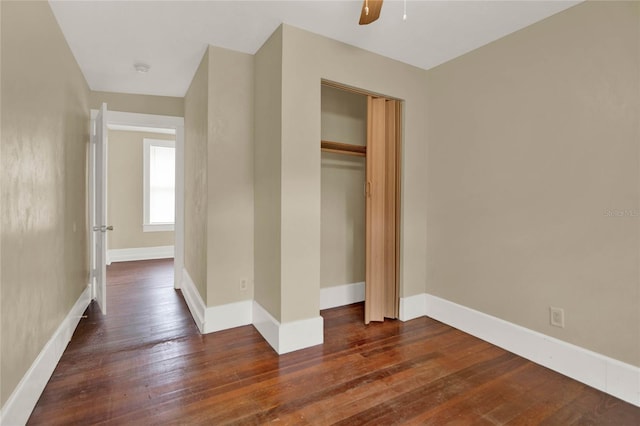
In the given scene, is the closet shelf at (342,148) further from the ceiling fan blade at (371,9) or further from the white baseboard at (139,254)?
the white baseboard at (139,254)

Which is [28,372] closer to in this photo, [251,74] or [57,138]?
[57,138]

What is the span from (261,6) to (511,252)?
2713mm

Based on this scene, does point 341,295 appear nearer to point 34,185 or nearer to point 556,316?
point 556,316

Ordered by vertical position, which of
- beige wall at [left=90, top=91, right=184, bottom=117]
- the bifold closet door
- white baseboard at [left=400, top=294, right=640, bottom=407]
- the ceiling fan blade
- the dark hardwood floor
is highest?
beige wall at [left=90, top=91, right=184, bottom=117]

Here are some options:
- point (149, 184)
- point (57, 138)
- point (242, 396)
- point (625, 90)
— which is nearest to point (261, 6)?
point (57, 138)

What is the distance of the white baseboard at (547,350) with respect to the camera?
1.93m

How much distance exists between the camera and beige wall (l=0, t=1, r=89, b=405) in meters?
1.56

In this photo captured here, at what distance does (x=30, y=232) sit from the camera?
1867 millimetres

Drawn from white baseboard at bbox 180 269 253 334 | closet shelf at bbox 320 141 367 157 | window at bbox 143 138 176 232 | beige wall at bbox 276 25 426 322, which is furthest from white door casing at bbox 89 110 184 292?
window at bbox 143 138 176 232

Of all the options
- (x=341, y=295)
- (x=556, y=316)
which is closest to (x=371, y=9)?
(x=556, y=316)

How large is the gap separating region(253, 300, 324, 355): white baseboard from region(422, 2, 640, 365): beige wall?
54.8 inches

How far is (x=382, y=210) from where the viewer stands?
3.13m

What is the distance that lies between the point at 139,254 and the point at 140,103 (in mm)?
3526

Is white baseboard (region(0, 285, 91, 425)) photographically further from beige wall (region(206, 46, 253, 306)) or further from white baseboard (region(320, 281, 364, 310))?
white baseboard (region(320, 281, 364, 310))
